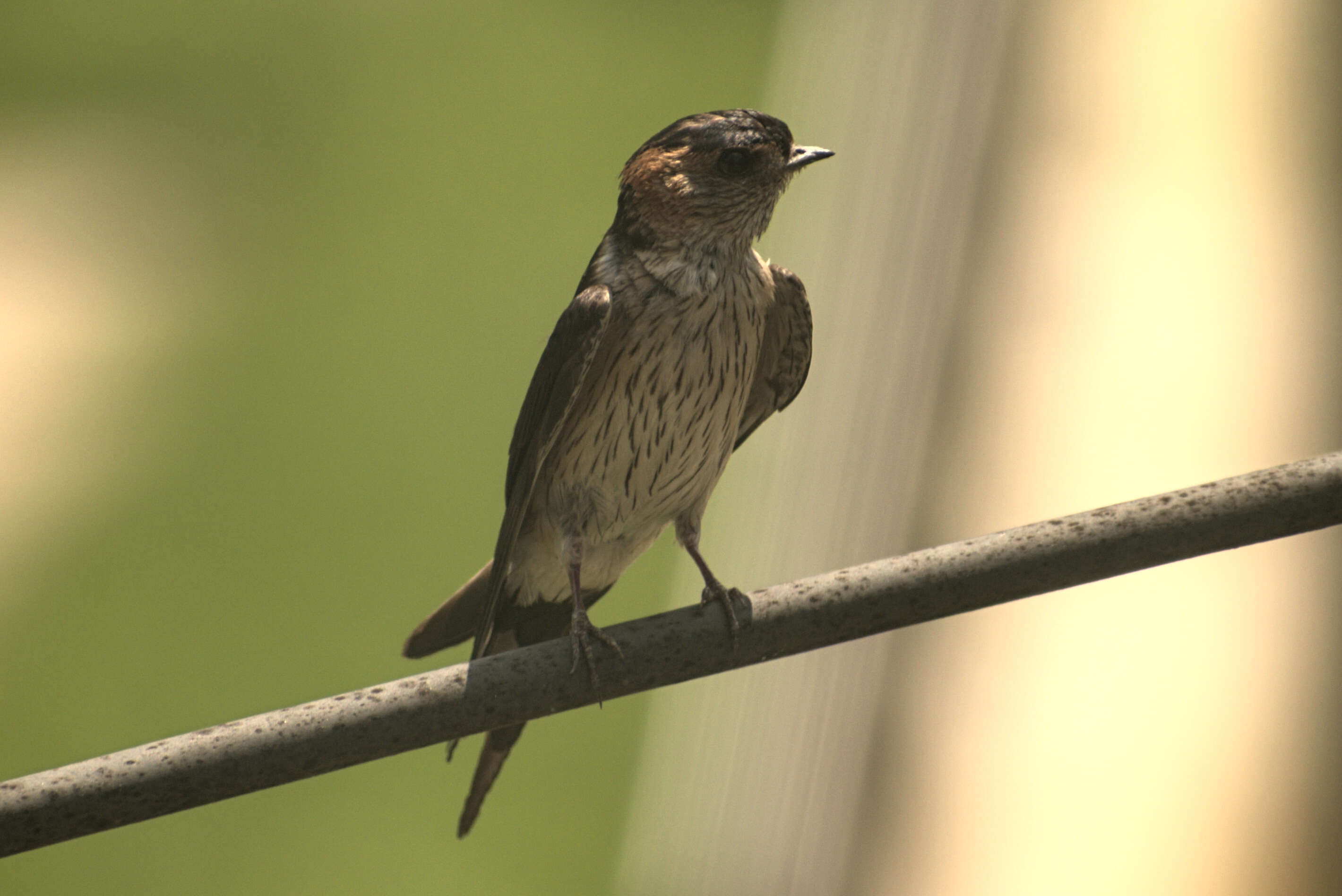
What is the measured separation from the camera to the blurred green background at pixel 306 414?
198 centimetres

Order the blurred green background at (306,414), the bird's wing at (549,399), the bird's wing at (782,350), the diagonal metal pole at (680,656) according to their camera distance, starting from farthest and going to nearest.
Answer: the blurred green background at (306,414)
the bird's wing at (782,350)
the bird's wing at (549,399)
the diagonal metal pole at (680,656)

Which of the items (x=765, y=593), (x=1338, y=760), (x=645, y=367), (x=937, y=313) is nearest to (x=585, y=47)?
(x=937, y=313)

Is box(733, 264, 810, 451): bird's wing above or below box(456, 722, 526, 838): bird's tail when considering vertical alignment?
above

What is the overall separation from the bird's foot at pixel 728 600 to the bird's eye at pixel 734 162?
518 millimetres

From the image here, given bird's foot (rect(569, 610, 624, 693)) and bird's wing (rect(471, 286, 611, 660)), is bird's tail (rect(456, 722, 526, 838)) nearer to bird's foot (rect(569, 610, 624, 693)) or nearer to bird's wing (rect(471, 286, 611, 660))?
bird's wing (rect(471, 286, 611, 660))

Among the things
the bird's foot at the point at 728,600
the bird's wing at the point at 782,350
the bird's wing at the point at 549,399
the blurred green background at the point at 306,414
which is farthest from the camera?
the blurred green background at the point at 306,414

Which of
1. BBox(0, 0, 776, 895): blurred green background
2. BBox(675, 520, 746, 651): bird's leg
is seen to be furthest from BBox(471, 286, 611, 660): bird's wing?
BBox(0, 0, 776, 895): blurred green background

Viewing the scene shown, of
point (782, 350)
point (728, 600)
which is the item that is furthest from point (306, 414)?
point (728, 600)

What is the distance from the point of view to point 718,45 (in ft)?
9.34

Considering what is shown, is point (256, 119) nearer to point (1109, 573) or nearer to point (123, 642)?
point (123, 642)

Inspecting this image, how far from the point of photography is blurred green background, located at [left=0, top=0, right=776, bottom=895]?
1982 mm

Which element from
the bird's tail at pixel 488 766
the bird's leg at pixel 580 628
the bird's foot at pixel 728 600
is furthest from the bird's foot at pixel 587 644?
the bird's tail at pixel 488 766

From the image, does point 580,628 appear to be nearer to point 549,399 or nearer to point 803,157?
point 549,399

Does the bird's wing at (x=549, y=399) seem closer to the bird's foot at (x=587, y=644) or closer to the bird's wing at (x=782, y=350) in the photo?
the bird's foot at (x=587, y=644)
